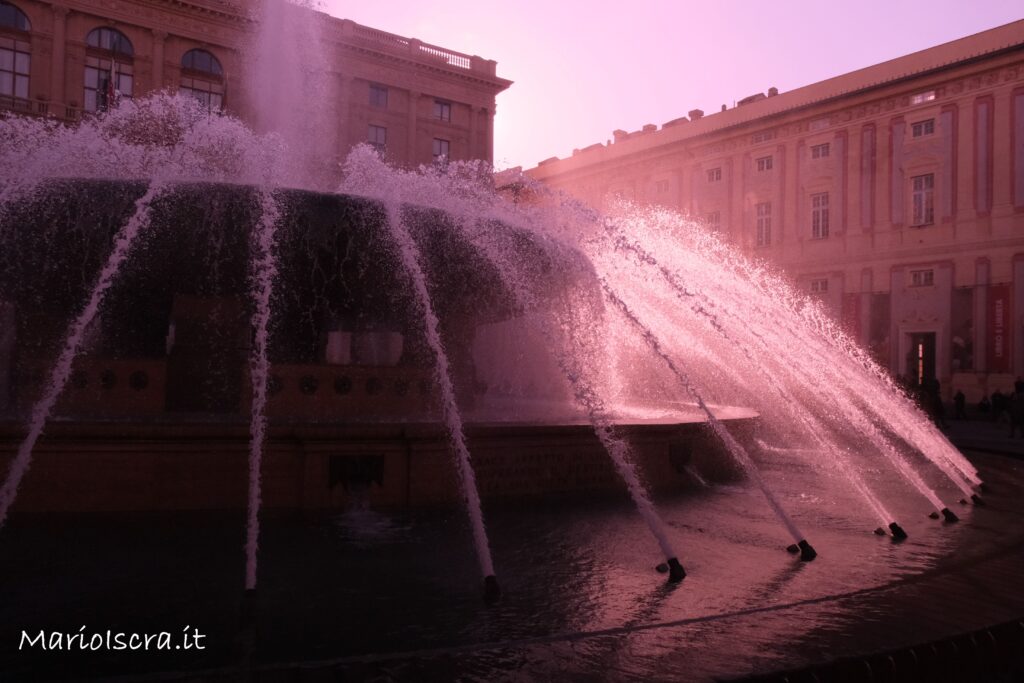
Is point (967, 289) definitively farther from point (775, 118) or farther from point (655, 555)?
point (655, 555)

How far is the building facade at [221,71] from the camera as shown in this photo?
31.0 meters

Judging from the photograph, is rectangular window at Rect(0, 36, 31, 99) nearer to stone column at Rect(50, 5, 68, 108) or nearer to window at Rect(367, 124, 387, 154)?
stone column at Rect(50, 5, 68, 108)

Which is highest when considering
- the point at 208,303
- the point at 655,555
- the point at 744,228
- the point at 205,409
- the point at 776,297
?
the point at 744,228

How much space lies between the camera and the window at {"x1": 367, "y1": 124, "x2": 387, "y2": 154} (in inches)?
1534

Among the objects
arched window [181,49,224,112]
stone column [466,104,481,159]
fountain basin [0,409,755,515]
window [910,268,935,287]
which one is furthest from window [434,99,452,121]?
fountain basin [0,409,755,515]

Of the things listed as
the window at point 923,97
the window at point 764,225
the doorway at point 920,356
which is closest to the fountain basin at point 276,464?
the doorway at point 920,356

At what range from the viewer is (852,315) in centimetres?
3419

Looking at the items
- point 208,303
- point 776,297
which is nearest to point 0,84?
point 208,303

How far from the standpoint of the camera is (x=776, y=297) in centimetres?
3453

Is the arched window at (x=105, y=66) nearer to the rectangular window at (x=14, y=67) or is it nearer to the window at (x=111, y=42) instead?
the window at (x=111, y=42)

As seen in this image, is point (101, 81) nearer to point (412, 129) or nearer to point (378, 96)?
point (378, 96)

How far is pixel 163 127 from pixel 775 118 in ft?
81.8

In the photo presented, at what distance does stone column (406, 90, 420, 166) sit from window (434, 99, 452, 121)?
1.23m

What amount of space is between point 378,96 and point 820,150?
19840 mm
